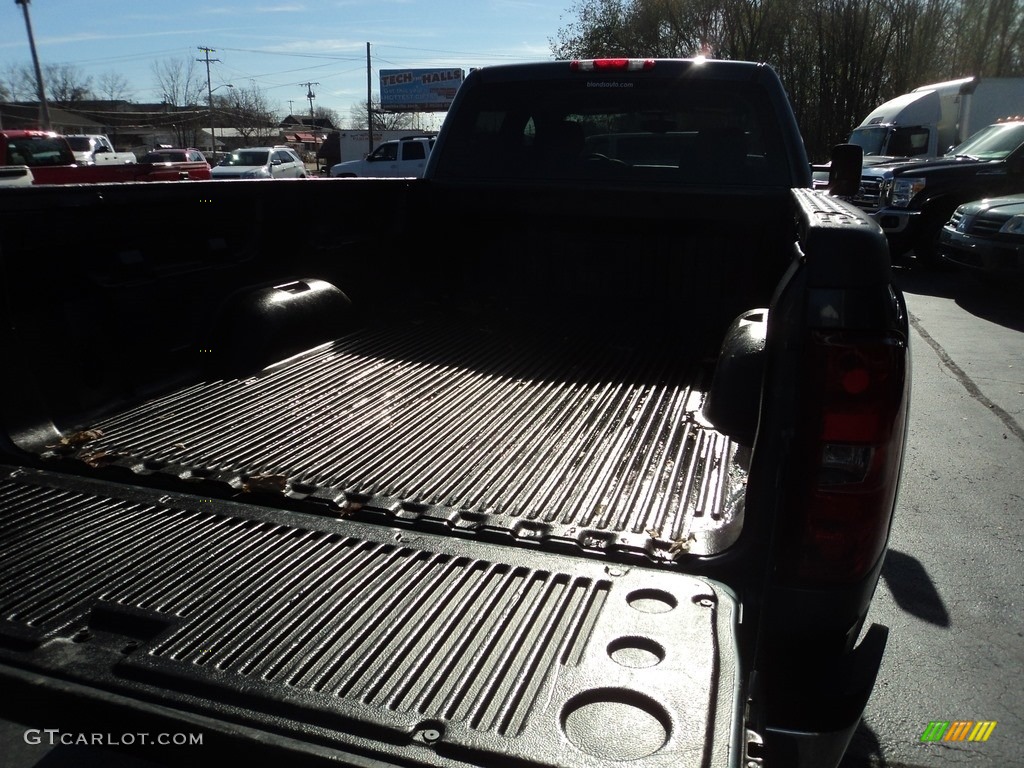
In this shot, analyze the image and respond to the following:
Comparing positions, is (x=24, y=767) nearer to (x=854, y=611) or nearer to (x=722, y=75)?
(x=854, y=611)

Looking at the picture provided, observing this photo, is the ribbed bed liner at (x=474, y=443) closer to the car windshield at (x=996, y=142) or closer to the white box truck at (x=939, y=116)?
the car windshield at (x=996, y=142)

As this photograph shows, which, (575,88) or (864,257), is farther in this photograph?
(575,88)

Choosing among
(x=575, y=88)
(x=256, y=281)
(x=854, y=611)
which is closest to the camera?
(x=854, y=611)

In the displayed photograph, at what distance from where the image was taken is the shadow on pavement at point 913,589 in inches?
133

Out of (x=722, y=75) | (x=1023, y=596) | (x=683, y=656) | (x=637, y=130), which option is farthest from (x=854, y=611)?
(x=637, y=130)

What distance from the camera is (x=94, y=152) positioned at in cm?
3098

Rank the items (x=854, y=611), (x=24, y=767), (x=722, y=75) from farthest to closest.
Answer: (x=722, y=75)
(x=24, y=767)
(x=854, y=611)

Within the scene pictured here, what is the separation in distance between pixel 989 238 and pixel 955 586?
784 cm

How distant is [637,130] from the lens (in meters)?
4.54

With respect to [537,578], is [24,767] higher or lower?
lower

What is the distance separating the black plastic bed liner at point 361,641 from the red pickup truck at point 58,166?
1333 cm

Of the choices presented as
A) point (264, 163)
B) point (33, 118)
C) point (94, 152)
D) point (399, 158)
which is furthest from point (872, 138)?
point (33, 118)

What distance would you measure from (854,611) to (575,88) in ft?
10.8

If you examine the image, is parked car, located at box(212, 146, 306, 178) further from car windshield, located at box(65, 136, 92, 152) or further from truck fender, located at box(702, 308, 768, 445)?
truck fender, located at box(702, 308, 768, 445)
